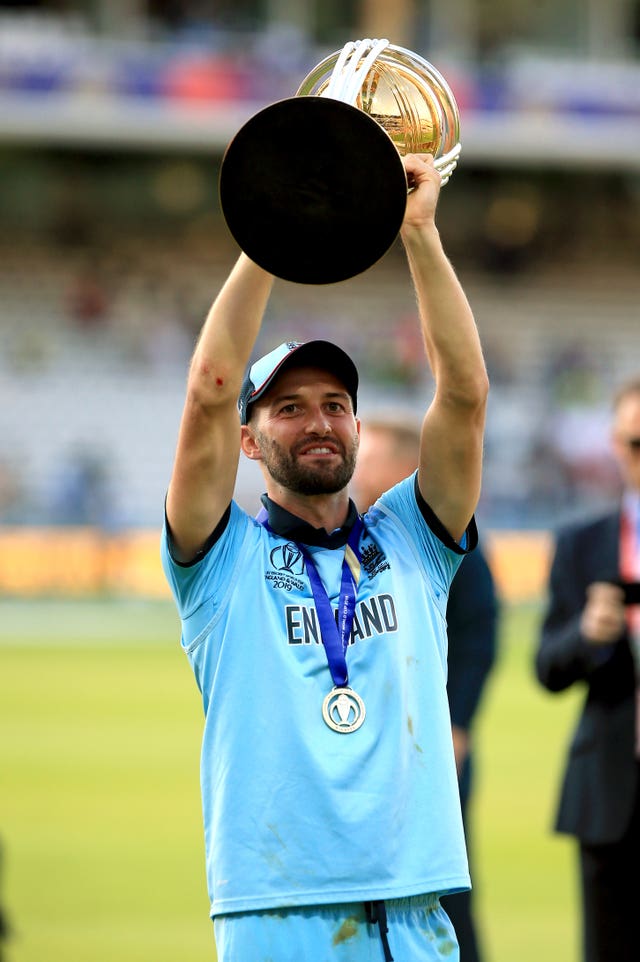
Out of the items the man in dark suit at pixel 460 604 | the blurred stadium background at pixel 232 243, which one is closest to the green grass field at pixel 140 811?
the man in dark suit at pixel 460 604

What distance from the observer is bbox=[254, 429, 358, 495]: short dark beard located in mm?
3367

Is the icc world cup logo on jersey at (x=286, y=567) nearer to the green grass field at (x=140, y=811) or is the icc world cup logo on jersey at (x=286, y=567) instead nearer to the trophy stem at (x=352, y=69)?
the trophy stem at (x=352, y=69)

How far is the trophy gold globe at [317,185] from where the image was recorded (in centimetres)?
300

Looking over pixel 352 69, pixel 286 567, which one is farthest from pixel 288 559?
pixel 352 69

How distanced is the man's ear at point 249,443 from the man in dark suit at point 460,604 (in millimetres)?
1659

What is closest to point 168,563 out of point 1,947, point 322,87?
point 322,87

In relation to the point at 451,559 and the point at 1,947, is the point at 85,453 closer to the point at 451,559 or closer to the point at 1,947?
the point at 1,947

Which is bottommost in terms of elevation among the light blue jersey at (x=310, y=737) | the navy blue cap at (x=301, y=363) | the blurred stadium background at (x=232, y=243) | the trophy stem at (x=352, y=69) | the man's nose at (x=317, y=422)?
the light blue jersey at (x=310, y=737)

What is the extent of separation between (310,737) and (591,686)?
2281 millimetres

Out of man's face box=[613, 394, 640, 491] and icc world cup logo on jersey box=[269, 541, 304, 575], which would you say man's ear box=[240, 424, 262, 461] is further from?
man's face box=[613, 394, 640, 491]

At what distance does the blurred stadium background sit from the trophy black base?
22766 mm

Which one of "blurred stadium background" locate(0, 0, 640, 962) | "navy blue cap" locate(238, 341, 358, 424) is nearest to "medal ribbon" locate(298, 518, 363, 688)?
"navy blue cap" locate(238, 341, 358, 424)

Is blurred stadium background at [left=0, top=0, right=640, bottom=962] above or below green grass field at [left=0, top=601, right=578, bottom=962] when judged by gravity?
above

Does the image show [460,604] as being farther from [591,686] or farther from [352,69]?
[352,69]
